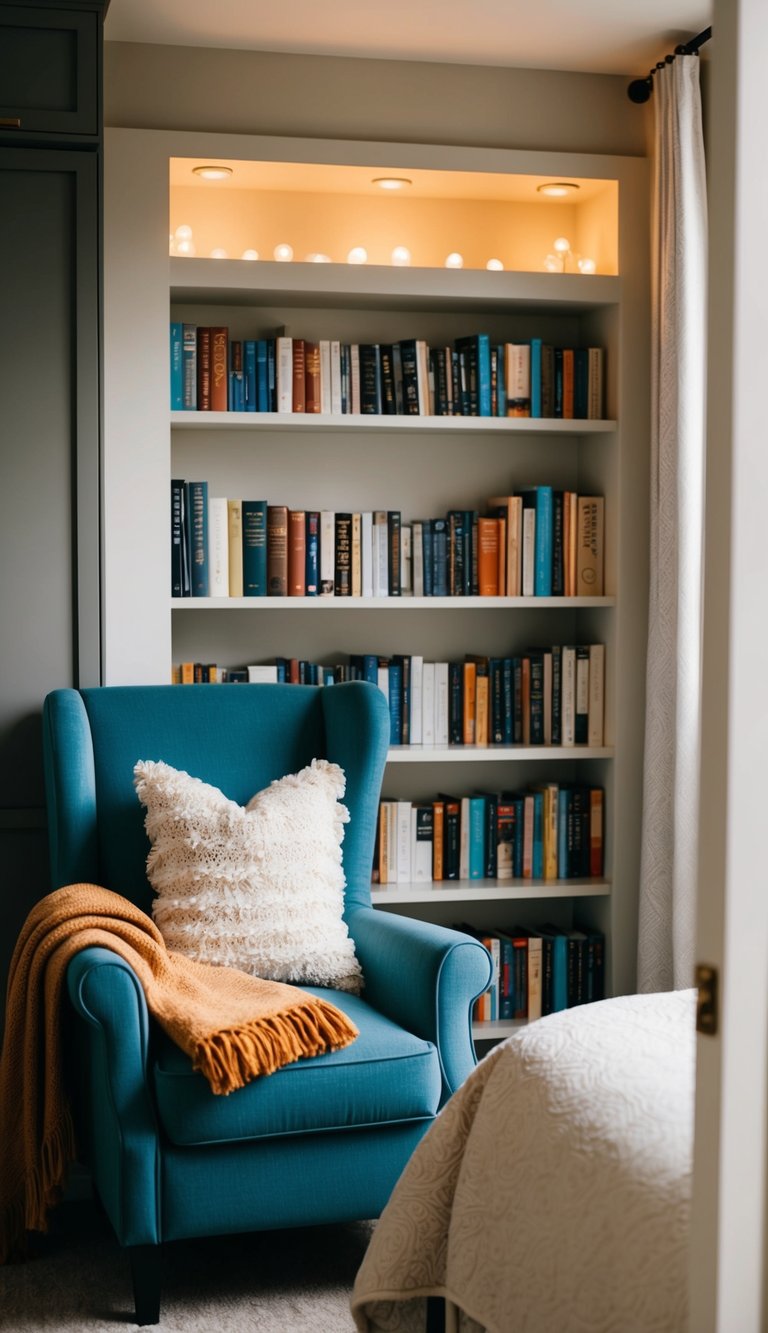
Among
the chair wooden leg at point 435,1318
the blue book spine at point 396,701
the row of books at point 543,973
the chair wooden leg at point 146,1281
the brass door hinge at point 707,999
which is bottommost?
the chair wooden leg at point 146,1281

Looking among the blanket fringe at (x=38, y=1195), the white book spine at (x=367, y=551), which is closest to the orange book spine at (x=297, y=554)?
the white book spine at (x=367, y=551)

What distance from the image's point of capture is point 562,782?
13.3ft

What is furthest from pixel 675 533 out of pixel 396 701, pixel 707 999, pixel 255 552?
pixel 707 999

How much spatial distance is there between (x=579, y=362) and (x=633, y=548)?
21.5 inches

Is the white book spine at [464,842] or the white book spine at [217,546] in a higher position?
the white book spine at [217,546]

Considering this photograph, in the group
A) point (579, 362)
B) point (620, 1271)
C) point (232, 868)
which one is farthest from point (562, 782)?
point (620, 1271)

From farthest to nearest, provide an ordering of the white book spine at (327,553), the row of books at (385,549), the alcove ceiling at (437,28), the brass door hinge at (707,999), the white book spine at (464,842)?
the white book spine at (464,842) < the white book spine at (327,553) < the row of books at (385,549) < the alcove ceiling at (437,28) < the brass door hinge at (707,999)

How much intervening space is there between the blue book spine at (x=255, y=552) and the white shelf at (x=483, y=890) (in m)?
0.87

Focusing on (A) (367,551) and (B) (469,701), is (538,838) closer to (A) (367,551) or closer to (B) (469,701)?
(B) (469,701)

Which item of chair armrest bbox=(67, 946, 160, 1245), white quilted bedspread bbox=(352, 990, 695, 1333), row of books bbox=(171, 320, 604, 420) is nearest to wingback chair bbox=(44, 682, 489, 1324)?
chair armrest bbox=(67, 946, 160, 1245)

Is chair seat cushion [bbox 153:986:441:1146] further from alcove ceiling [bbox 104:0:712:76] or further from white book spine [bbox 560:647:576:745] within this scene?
alcove ceiling [bbox 104:0:712:76]

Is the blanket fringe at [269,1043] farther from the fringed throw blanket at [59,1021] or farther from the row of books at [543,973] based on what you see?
the row of books at [543,973]

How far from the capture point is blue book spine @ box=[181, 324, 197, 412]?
3.53 m

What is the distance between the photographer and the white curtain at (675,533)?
11.3 ft
